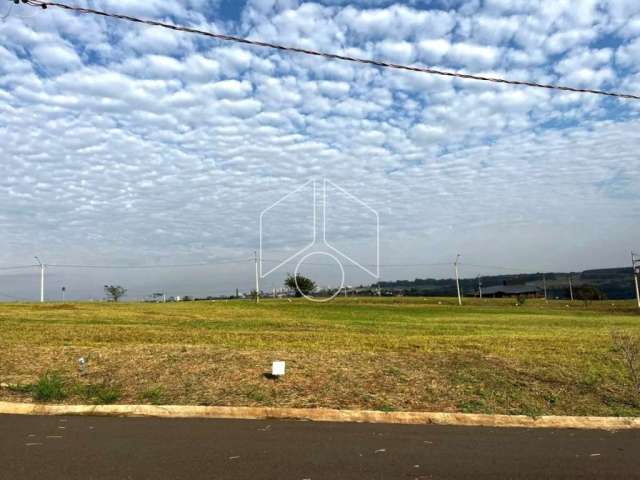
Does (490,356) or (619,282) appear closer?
(490,356)

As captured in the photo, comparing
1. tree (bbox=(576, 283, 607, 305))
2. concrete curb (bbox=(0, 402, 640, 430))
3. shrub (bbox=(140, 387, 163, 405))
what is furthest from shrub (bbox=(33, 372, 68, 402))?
tree (bbox=(576, 283, 607, 305))

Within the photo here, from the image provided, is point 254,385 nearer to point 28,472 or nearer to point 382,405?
point 382,405

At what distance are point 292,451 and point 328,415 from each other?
5.79 feet

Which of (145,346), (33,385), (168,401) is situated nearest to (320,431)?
(168,401)

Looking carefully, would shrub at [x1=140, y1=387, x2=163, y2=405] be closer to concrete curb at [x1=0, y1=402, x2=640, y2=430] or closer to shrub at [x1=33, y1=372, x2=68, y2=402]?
concrete curb at [x1=0, y1=402, x2=640, y2=430]

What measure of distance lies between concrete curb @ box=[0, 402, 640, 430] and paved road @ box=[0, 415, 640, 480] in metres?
0.26

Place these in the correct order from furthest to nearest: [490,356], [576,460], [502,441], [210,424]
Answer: [490,356] → [210,424] → [502,441] → [576,460]

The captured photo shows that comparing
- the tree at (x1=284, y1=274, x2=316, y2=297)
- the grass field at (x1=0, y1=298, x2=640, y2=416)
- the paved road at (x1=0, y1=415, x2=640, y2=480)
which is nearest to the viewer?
the paved road at (x1=0, y1=415, x2=640, y2=480)

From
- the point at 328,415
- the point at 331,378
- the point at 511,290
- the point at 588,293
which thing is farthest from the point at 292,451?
the point at 511,290

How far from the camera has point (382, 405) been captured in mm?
8703

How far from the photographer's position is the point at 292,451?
6582mm

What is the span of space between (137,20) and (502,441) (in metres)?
7.35

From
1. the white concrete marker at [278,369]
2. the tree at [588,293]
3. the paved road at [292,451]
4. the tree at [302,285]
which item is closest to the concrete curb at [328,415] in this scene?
the paved road at [292,451]

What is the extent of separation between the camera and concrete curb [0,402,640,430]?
8227mm
